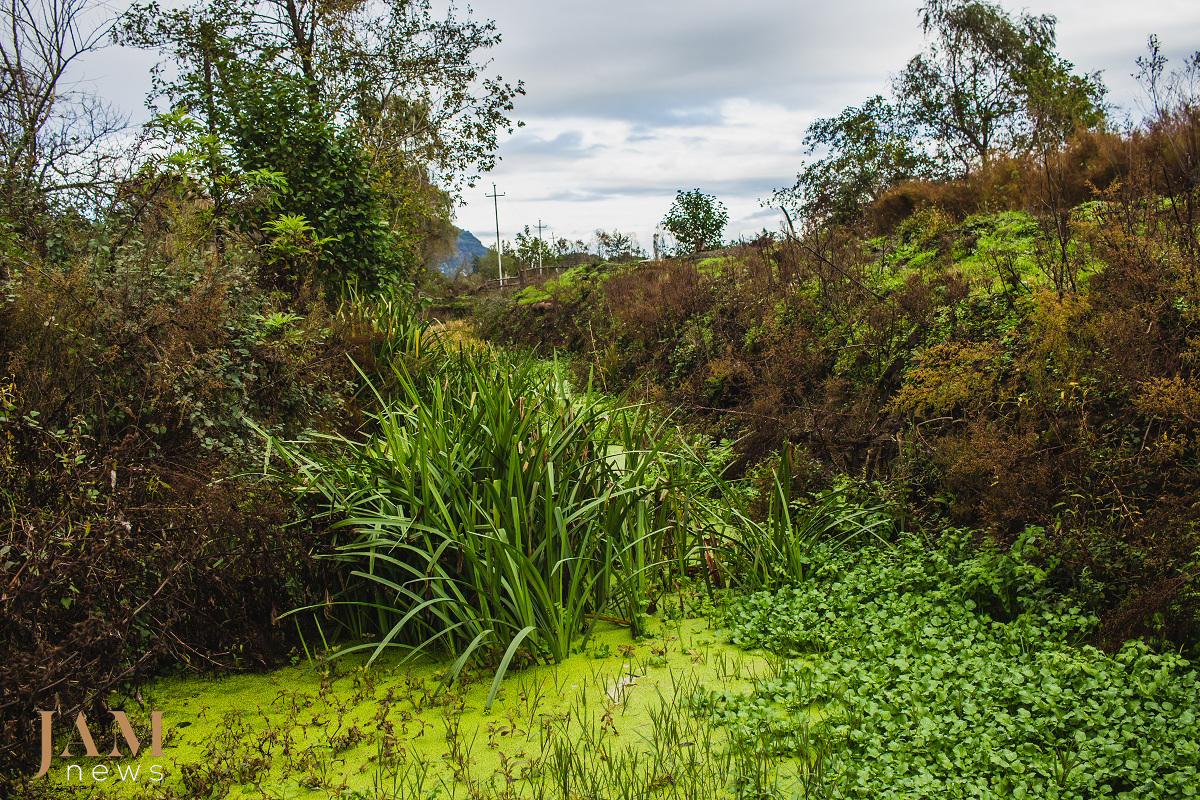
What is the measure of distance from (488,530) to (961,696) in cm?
194

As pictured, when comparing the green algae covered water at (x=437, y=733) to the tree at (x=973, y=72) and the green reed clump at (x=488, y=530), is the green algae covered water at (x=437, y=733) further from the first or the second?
the tree at (x=973, y=72)

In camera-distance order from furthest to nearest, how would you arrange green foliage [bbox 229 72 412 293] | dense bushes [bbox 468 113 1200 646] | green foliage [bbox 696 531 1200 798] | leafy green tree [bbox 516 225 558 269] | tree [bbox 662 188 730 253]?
leafy green tree [bbox 516 225 558 269]
tree [bbox 662 188 730 253]
green foliage [bbox 229 72 412 293]
dense bushes [bbox 468 113 1200 646]
green foliage [bbox 696 531 1200 798]

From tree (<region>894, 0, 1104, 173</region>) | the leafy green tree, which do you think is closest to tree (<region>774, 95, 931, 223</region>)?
tree (<region>894, 0, 1104, 173</region>)

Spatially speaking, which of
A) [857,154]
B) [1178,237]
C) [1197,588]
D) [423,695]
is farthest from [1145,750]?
[857,154]

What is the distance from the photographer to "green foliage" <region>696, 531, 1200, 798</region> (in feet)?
7.43

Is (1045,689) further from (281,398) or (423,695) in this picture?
(281,398)

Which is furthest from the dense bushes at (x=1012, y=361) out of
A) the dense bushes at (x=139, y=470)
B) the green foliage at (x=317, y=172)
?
the green foliage at (x=317, y=172)

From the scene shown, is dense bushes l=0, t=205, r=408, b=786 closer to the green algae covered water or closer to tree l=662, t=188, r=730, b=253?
the green algae covered water

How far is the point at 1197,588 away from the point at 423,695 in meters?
2.89

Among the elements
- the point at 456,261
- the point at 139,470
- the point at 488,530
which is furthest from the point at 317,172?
the point at 456,261

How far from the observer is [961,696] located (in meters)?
2.67

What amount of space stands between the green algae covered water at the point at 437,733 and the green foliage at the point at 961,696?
0.84 feet

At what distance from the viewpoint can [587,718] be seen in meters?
2.75

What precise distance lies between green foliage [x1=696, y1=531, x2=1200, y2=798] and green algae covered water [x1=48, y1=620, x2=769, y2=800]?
257 mm
